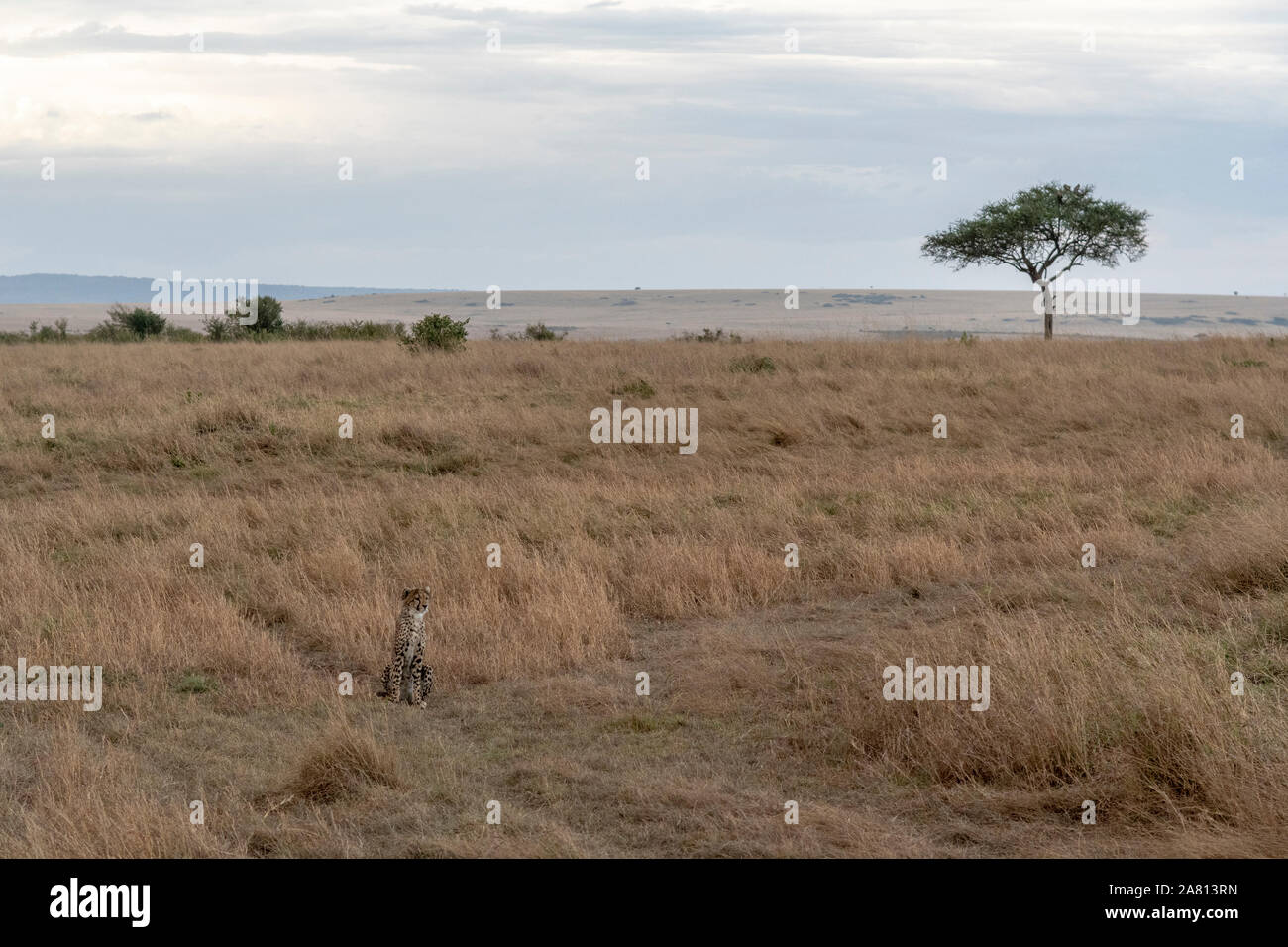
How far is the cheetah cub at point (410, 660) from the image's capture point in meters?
6.41

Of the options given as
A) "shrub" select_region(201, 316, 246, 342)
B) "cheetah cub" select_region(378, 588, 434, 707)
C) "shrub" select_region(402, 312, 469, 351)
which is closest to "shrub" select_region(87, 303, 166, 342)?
"shrub" select_region(201, 316, 246, 342)

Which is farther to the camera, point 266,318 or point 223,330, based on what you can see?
point 266,318

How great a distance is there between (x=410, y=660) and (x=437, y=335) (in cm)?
1953

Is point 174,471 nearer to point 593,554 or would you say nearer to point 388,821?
point 593,554

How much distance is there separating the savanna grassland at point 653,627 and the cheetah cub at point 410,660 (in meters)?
0.17

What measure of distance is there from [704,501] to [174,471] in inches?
263

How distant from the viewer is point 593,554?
9.46m

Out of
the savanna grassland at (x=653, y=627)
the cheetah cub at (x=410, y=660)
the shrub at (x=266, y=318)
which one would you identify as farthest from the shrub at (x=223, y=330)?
the cheetah cub at (x=410, y=660)

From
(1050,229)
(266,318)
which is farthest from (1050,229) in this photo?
(266,318)

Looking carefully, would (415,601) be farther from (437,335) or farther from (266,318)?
(266,318)

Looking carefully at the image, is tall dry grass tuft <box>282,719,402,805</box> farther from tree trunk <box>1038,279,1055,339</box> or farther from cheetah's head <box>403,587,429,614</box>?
tree trunk <box>1038,279,1055,339</box>

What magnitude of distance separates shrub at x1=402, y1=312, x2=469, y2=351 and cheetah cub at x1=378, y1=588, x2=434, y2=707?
18.8m

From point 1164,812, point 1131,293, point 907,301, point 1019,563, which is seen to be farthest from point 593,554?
point 907,301

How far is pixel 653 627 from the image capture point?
816 centimetres
